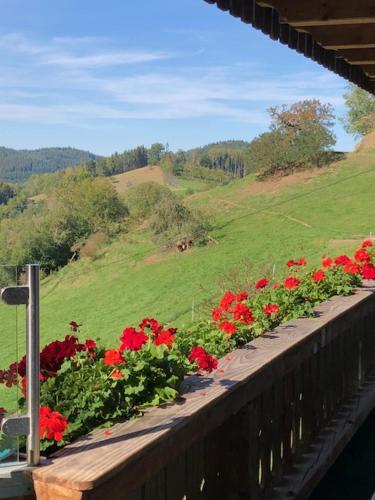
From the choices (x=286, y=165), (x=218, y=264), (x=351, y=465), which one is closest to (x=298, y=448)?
(x=351, y=465)

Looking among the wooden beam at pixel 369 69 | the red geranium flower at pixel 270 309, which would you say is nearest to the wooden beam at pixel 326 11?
the wooden beam at pixel 369 69

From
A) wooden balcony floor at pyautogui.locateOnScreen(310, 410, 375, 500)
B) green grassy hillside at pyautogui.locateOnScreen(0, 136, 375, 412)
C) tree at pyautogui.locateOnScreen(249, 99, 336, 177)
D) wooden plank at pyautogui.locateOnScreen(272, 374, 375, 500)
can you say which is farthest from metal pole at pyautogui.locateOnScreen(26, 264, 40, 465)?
tree at pyautogui.locateOnScreen(249, 99, 336, 177)

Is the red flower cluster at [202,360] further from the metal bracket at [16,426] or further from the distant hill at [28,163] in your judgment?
the distant hill at [28,163]

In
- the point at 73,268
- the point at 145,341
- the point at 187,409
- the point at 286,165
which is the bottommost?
the point at 73,268

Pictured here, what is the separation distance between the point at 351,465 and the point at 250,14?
6.96 feet

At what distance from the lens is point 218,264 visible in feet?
87.1

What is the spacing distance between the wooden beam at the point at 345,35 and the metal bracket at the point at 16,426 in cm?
199

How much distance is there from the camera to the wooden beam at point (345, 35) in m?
2.66

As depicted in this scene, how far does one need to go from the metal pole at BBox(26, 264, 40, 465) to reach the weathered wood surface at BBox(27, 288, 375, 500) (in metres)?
0.06

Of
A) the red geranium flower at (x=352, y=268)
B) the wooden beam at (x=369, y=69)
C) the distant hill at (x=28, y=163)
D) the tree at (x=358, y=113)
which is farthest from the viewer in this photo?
the distant hill at (x=28, y=163)

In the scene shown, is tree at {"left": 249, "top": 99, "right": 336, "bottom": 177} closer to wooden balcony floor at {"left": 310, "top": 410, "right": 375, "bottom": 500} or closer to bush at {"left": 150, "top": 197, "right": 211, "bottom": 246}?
bush at {"left": 150, "top": 197, "right": 211, "bottom": 246}

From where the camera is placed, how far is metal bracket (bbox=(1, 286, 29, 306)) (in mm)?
1376

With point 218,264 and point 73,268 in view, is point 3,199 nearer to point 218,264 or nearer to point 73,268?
point 73,268

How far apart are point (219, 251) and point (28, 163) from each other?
16699 centimetres
